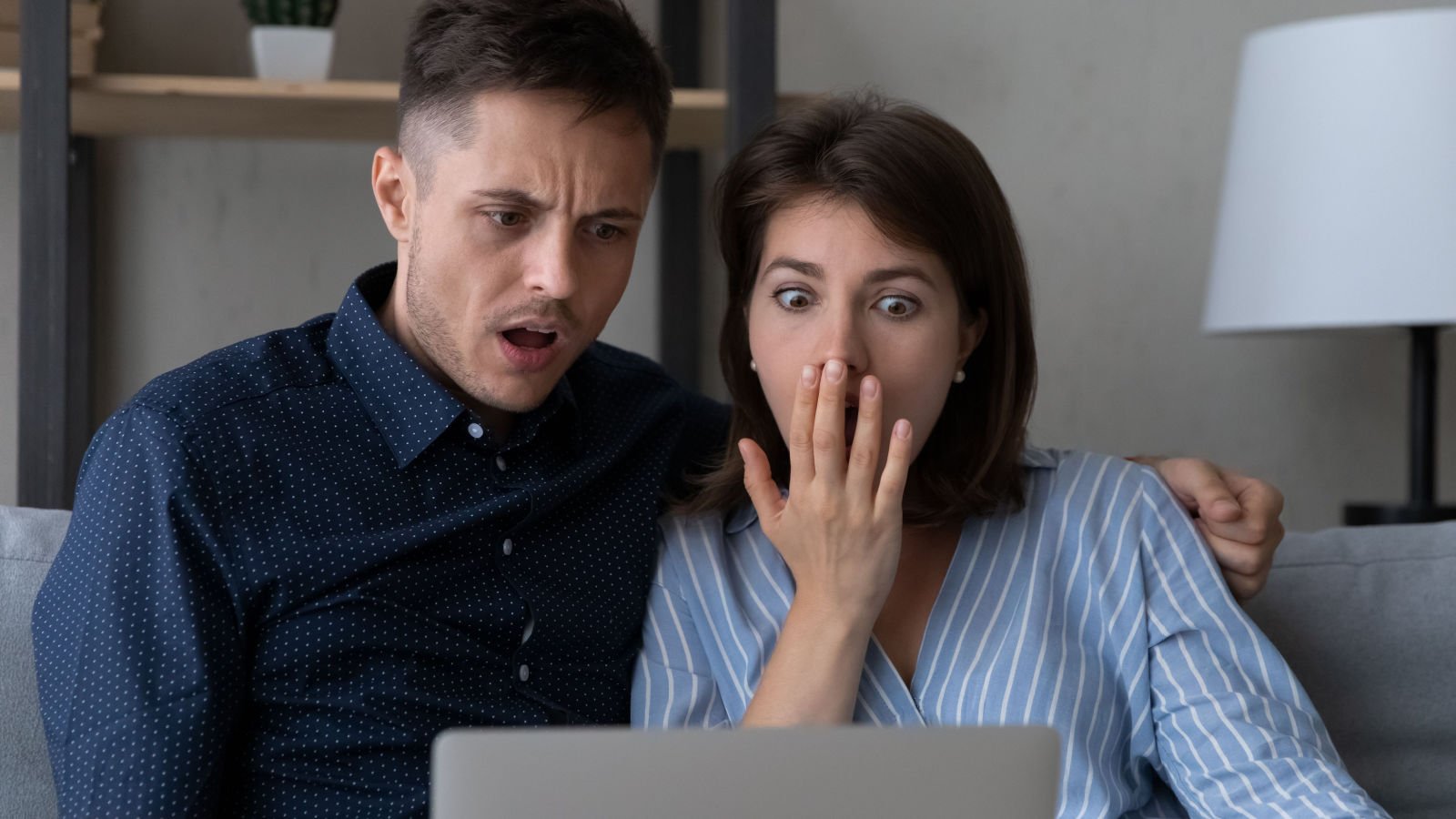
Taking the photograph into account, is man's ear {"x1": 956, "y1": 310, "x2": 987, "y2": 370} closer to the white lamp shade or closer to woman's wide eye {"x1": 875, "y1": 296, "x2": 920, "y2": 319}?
woman's wide eye {"x1": 875, "y1": 296, "x2": 920, "y2": 319}

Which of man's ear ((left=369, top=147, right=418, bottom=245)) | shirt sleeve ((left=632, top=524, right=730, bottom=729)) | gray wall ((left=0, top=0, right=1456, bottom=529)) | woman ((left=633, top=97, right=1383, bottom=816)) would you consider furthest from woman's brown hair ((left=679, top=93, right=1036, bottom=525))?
gray wall ((left=0, top=0, right=1456, bottom=529))

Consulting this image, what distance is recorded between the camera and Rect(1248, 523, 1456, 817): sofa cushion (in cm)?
149

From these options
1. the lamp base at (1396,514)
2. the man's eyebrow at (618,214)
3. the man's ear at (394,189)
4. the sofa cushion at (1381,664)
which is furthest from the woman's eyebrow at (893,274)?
the lamp base at (1396,514)

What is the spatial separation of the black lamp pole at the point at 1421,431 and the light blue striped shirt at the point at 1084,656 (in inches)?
34.4

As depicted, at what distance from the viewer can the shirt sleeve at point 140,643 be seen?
1057mm

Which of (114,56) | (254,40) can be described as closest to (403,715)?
(254,40)

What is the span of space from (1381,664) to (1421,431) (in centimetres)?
67

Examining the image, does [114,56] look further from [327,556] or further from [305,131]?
[327,556]

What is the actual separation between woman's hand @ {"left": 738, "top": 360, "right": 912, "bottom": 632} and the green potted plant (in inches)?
38.9

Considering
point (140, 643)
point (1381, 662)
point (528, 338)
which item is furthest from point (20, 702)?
point (1381, 662)

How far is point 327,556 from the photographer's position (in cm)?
118

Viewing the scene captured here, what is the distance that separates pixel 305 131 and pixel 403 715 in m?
1.15

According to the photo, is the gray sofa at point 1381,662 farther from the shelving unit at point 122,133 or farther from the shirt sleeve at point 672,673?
the shelving unit at point 122,133

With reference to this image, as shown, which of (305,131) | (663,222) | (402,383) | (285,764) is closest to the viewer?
(285,764)
